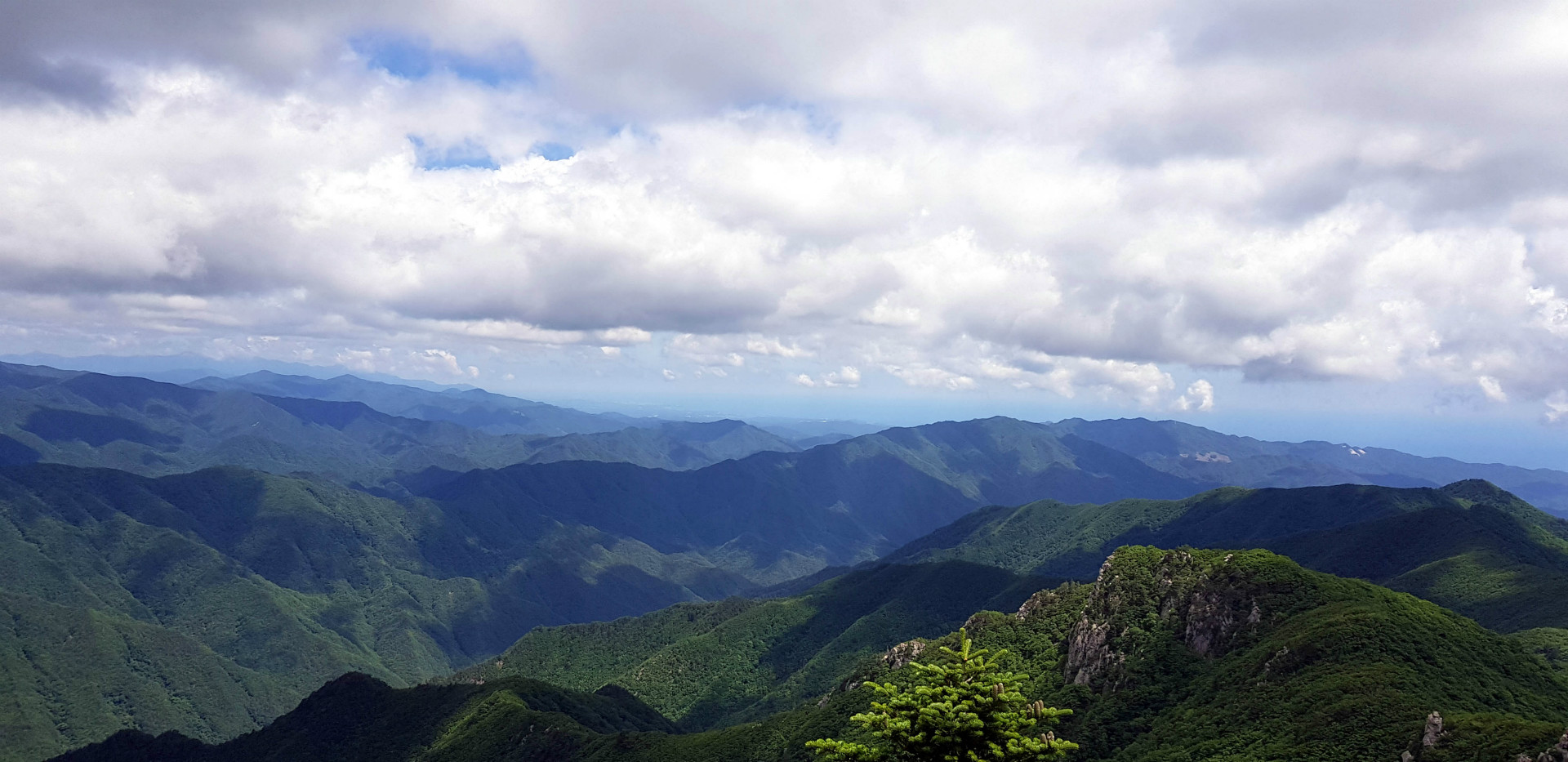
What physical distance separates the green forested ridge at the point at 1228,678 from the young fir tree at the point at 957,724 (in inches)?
3138

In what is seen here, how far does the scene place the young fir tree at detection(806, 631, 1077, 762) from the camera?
31812 mm

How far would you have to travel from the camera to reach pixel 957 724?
1230 inches

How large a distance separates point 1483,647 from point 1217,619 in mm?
36455

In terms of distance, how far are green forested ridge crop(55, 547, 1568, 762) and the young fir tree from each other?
262 feet

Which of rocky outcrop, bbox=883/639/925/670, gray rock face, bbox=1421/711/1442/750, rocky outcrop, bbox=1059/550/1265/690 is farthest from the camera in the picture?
rocky outcrop, bbox=883/639/925/670

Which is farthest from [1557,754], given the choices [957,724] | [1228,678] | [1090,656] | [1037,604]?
[1037,604]

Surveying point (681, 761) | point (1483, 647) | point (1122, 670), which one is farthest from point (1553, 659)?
point (681, 761)

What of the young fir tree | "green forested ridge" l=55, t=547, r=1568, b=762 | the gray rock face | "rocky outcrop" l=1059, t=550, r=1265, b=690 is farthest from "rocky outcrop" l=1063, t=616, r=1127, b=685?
the young fir tree

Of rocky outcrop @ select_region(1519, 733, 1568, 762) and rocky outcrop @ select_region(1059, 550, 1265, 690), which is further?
rocky outcrop @ select_region(1059, 550, 1265, 690)

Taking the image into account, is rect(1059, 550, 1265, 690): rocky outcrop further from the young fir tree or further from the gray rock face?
the young fir tree

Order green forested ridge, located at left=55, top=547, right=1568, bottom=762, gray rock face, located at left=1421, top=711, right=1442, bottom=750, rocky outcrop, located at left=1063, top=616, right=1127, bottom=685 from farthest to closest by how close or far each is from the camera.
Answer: rocky outcrop, located at left=1063, top=616, right=1127, bottom=685 < green forested ridge, located at left=55, top=547, right=1568, bottom=762 < gray rock face, located at left=1421, top=711, right=1442, bottom=750

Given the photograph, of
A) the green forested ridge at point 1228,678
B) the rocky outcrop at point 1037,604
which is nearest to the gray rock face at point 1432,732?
the green forested ridge at point 1228,678

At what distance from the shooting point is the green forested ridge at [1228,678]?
100m

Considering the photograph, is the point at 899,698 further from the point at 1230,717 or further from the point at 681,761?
the point at 681,761
